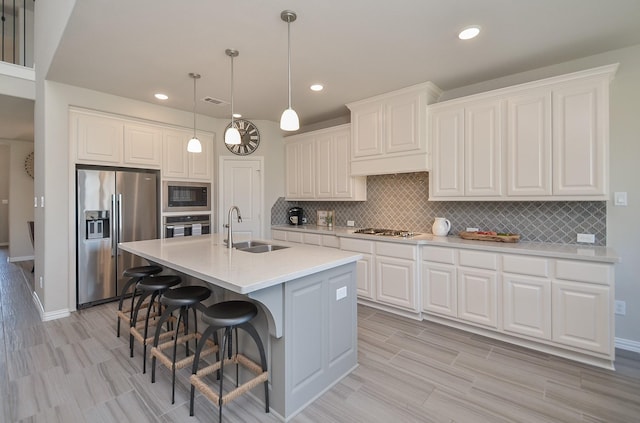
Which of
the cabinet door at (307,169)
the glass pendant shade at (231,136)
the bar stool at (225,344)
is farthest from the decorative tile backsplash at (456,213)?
the bar stool at (225,344)

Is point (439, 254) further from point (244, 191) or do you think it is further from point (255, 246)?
point (244, 191)

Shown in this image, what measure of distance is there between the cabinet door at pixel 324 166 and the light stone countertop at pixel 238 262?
1803 mm

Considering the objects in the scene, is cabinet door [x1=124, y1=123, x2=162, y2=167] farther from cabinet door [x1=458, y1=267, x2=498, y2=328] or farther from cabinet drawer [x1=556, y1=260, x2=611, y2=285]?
cabinet drawer [x1=556, y1=260, x2=611, y2=285]

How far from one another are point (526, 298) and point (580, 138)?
56.8 inches

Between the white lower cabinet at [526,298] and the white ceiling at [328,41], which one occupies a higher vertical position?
the white ceiling at [328,41]

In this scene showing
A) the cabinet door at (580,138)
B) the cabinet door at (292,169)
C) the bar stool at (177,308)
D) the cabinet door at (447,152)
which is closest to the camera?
the bar stool at (177,308)

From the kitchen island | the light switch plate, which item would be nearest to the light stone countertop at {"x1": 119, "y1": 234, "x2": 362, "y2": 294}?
the kitchen island

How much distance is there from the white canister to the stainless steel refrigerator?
12.2 ft

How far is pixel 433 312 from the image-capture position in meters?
3.20

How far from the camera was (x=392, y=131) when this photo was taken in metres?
3.60

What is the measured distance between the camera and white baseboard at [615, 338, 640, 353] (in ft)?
8.45

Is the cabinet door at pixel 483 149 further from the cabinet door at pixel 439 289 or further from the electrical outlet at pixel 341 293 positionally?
the electrical outlet at pixel 341 293

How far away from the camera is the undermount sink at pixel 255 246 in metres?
2.76

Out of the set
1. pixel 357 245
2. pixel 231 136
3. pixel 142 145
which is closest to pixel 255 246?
pixel 231 136
